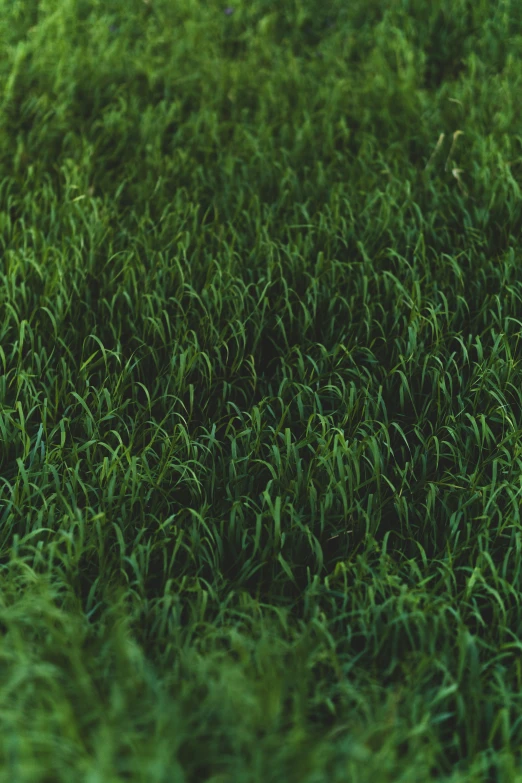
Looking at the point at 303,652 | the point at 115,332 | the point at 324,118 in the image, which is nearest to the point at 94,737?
the point at 303,652

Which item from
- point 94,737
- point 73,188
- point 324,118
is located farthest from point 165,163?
point 94,737

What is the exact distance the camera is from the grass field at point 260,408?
1.80m

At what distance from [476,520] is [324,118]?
256 cm

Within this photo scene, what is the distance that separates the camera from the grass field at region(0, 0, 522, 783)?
5.91 feet

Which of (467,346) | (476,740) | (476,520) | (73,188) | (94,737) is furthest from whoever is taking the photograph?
(73,188)

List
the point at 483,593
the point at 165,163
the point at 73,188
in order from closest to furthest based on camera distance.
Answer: the point at 483,593
the point at 73,188
the point at 165,163

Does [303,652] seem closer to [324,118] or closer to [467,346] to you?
[467,346]

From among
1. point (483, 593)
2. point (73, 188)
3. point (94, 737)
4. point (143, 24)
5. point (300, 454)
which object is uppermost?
point (143, 24)

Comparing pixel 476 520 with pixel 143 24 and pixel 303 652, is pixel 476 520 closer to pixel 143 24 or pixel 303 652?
pixel 303 652

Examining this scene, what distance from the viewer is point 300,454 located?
2830 millimetres

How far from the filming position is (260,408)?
2.96 meters

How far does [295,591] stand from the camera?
245cm

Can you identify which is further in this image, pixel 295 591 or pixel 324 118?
Result: pixel 324 118

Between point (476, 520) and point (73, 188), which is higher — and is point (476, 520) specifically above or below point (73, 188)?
below
